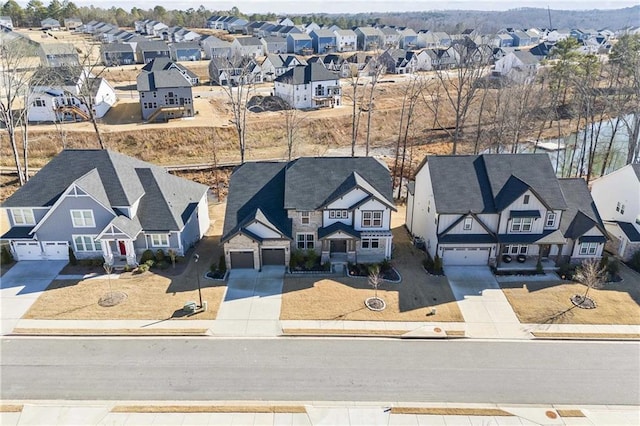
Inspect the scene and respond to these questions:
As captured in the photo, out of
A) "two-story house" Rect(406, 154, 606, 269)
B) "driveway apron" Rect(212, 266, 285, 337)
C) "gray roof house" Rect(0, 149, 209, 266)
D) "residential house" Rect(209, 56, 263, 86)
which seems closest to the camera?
"driveway apron" Rect(212, 266, 285, 337)

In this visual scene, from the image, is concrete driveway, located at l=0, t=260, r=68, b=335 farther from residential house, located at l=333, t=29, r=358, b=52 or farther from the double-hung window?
residential house, located at l=333, t=29, r=358, b=52

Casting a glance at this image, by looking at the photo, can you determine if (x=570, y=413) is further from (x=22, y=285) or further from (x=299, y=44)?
(x=299, y=44)

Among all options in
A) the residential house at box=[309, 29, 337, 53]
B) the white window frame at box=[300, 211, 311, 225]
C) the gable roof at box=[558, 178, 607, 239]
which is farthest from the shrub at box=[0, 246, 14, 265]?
the residential house at box=[309, 29, 337, 53]

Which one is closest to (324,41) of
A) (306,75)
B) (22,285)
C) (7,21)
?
(306,75)

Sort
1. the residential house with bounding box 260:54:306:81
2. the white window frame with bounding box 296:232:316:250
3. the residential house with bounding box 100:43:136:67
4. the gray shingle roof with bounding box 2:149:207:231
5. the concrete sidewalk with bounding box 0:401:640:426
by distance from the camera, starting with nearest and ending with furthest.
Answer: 1. the concrete sidewalk with bounding box 0:401:640:426
2. the gray shingle roof with bounding box 2:149:207:231
3. the white window frame with bounding box 296:232:316:250
4. the residential house with bounding box 260:54:306:81
5. the residential house with bounding box 100:43:136:67

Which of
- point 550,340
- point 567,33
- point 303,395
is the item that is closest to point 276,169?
point 303,395

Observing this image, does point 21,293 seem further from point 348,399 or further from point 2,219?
point 348,399
